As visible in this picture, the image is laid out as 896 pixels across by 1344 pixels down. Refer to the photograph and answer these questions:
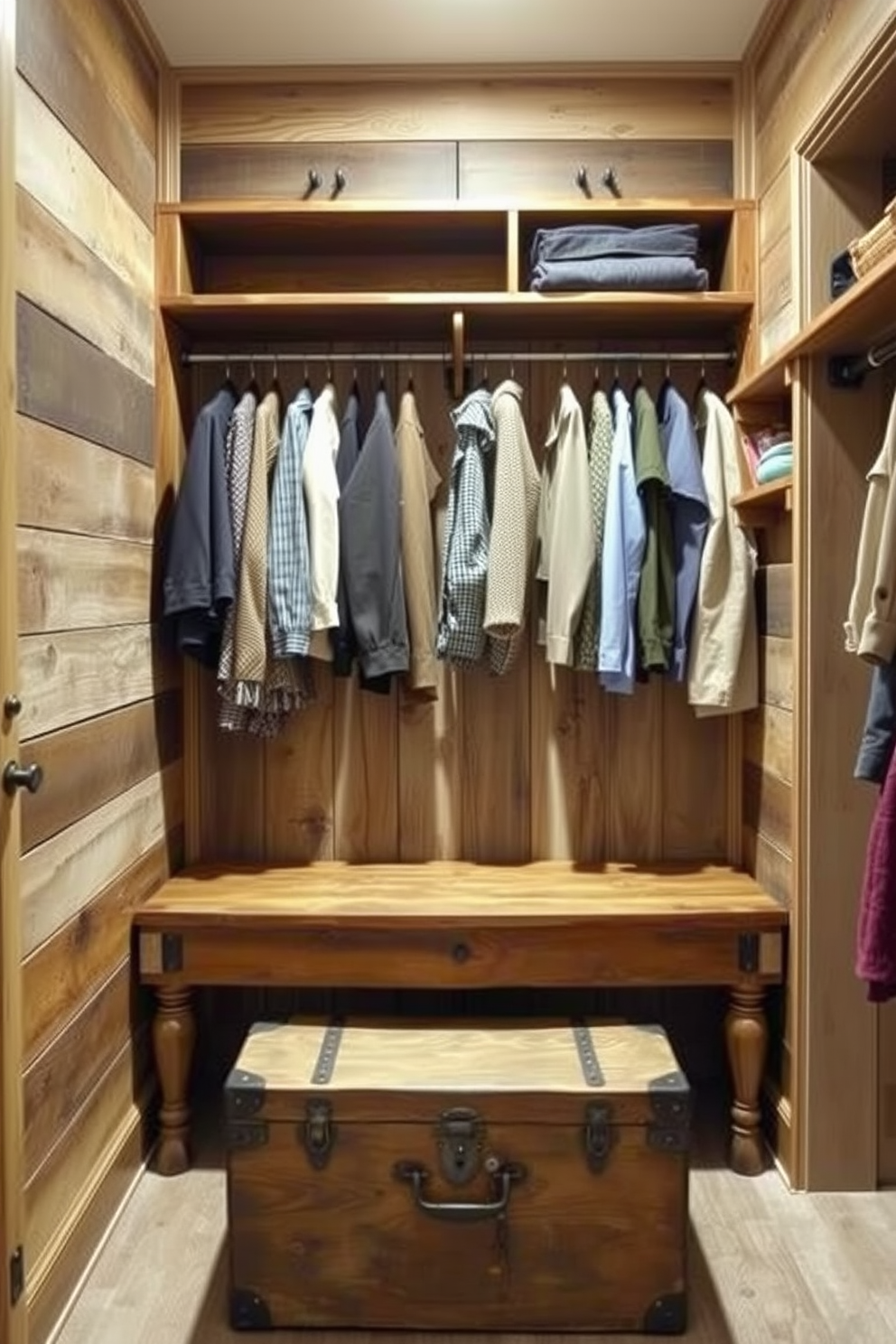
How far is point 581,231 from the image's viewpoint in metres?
2.32

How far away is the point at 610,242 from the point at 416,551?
84cm

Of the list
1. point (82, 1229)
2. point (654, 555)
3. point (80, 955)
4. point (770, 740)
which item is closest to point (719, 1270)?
point (770, 740)

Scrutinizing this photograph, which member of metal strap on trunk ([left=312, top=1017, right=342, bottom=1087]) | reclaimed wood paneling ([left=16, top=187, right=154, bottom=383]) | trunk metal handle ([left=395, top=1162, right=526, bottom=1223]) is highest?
reclaimed wood paneling ([left=16, top=187, right=154, bottom=383])

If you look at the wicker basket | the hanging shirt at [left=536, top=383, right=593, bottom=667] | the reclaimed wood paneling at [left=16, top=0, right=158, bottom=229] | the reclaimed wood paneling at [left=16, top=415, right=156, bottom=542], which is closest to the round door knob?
the reclaimed wood paneling at [left=16, top=415, right=156, bottom=542]

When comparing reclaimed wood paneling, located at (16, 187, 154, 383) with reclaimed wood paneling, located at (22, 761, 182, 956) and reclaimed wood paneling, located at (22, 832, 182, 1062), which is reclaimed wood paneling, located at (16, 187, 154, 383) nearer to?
reclaimed wood paneling, located at (22, 761, 182, 956)

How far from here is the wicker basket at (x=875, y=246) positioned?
161 cm

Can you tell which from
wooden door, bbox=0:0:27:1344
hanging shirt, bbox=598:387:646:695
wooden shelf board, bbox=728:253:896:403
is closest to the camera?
wooden door, bbox=0:0:27:1344

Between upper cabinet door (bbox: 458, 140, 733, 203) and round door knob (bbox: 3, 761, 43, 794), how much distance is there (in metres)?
1.76

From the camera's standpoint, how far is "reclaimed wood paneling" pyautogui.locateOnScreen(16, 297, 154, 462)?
1589 mm

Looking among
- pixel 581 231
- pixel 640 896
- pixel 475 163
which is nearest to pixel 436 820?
pixel 640 896

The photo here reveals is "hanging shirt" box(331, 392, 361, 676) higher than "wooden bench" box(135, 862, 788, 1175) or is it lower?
higher

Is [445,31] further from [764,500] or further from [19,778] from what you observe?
[19,778]

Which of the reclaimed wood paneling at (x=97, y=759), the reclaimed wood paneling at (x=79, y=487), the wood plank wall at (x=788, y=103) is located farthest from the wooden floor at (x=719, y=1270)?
the wood plank wall at (x=788, y=103)

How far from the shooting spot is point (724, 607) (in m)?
2.29
